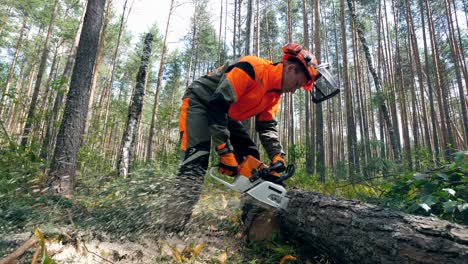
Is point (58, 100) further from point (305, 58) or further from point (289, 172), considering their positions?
point (289, 172)

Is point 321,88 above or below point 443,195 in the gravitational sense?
above

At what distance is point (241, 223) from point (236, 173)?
0.80 metres

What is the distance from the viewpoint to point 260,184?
7.91 ft

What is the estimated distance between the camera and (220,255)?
2400 mm

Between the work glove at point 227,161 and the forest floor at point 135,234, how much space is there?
27.7 inches

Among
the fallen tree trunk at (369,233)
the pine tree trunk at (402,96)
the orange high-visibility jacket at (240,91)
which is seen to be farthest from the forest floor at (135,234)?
the pine tree trunk at (402,96)

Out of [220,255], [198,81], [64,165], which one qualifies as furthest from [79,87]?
[220,255]

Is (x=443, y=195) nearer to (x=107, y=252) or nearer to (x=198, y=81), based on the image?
(x=198, y=81)

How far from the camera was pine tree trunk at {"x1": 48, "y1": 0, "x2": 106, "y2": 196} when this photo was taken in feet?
14.4

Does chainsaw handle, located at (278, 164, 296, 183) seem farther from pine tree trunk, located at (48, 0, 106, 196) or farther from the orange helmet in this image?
pine tree trunk, located at (48, 0, 106, 196)

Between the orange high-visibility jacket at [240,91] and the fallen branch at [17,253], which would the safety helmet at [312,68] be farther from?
the fallen branch at [17,253]

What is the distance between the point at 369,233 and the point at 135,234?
2.08 m

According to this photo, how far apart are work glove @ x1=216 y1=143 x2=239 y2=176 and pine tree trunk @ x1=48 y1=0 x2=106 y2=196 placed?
311 cm

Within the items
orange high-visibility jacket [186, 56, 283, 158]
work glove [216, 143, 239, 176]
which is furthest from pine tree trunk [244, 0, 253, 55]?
work glove [216, 143, 239, 176]
